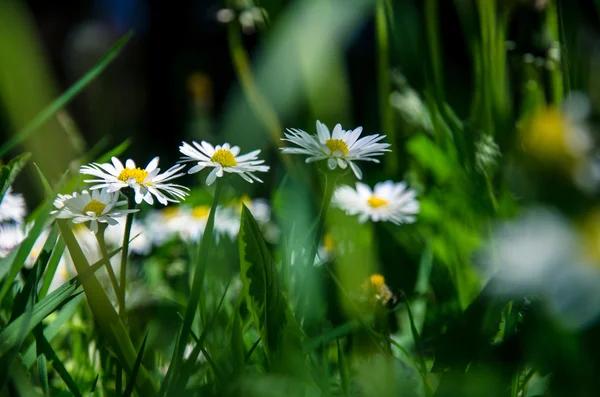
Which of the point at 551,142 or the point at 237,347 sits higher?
the point at 551,142

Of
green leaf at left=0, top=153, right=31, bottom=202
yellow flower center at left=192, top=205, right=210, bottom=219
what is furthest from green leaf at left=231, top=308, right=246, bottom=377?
yellow flower center at left=192, top=205, right=210, bottom=219

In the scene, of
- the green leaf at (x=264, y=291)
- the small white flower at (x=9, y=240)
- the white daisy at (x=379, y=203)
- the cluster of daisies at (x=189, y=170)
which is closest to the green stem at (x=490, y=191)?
the white daisy at (x=379, y=203)

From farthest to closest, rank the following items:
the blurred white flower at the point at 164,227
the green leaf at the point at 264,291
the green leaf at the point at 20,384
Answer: the blurred white flower at the point at 164,227 < the green leaf at the point at 264,291 < the green leaf at the point at 20,384

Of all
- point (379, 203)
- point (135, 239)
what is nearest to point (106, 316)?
point (379, 203)

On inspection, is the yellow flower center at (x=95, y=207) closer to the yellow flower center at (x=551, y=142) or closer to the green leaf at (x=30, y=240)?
the green leaf at (x=30, y=240)

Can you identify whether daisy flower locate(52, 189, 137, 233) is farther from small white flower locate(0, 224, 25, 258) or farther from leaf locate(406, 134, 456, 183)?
leaf locate(406, 134, 456, 183)

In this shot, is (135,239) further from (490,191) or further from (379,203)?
(490,191)
